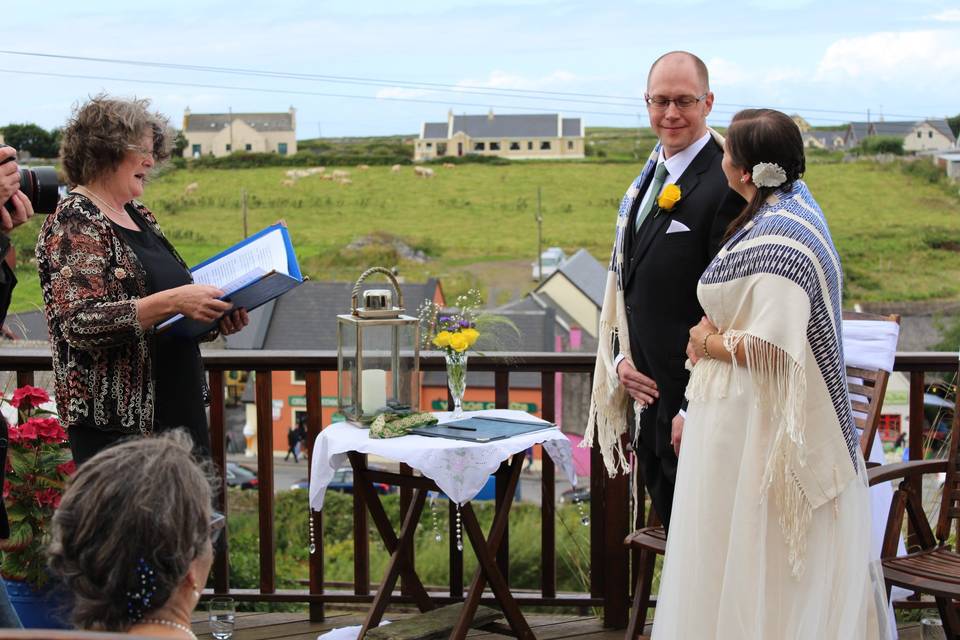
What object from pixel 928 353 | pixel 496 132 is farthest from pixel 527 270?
pixel 928 353

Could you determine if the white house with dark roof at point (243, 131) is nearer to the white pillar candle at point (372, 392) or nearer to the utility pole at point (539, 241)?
the utility pole at point (539, 241)

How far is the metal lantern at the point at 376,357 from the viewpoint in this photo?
3264 millimetres

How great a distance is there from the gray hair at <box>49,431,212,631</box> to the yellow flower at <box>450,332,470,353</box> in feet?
6.54

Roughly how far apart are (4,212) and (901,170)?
7734 cm

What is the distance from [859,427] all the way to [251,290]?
5.77 ft

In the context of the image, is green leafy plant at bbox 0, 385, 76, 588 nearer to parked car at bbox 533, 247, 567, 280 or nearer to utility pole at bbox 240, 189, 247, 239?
parked car at bbox 533, 247, 567, 280

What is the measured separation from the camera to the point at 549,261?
6169 centimetres

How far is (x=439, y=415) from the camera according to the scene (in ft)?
10.9

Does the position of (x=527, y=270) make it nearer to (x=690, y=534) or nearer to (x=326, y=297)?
(x=326, y=297)

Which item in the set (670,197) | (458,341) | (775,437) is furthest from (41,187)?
(775,437)

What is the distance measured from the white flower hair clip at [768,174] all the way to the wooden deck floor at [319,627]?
1694 millimetres

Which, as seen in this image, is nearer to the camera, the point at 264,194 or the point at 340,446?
the point at 340,446

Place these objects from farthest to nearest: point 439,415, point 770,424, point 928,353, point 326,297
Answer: point 326,297
point 928,353
point 439,415
point 770,424

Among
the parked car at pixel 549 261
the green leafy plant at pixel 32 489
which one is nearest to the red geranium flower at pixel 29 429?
the green leafy plant at pixel 32 489
